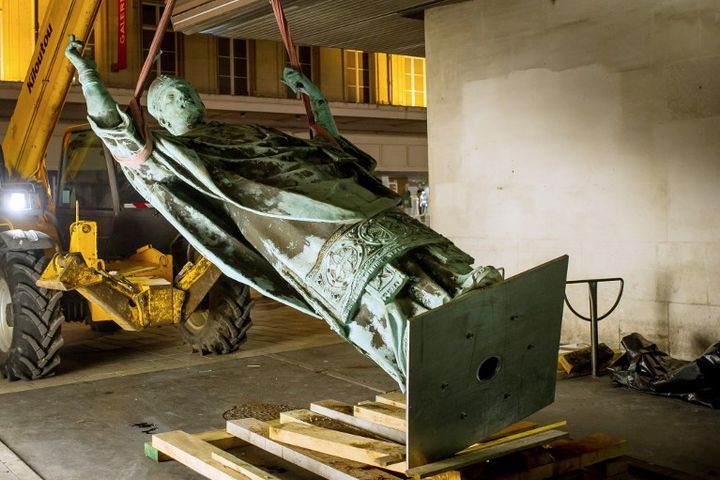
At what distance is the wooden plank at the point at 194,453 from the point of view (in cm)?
510

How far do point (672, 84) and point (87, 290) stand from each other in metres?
5.87

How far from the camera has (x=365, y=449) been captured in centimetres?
492

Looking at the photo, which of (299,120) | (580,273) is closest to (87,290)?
(580,273)

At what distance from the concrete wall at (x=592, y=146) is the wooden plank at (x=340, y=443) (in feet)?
14.2

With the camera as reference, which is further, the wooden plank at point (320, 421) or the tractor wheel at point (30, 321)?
the tractor wheel at point (30, 321)

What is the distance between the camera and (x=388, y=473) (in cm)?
477

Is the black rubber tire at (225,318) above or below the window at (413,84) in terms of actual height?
below

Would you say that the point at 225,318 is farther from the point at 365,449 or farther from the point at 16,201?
the point at 365,449

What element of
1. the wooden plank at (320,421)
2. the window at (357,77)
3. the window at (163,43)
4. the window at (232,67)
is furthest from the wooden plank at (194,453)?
the window at (357,77)

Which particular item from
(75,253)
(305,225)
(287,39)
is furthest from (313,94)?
(75,253)

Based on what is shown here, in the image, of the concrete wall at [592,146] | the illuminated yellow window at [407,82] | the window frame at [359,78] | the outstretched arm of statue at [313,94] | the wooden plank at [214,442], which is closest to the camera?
the outstretched arm of statue at [313,94]

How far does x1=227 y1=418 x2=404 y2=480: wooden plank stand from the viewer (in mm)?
4738

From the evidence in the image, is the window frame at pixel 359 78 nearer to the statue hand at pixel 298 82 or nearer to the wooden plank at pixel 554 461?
the statue hand at pixel 298 82

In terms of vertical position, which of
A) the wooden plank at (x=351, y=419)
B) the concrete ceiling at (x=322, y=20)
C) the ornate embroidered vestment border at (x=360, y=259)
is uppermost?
the concrete ceiling at (x=322, y=20)
